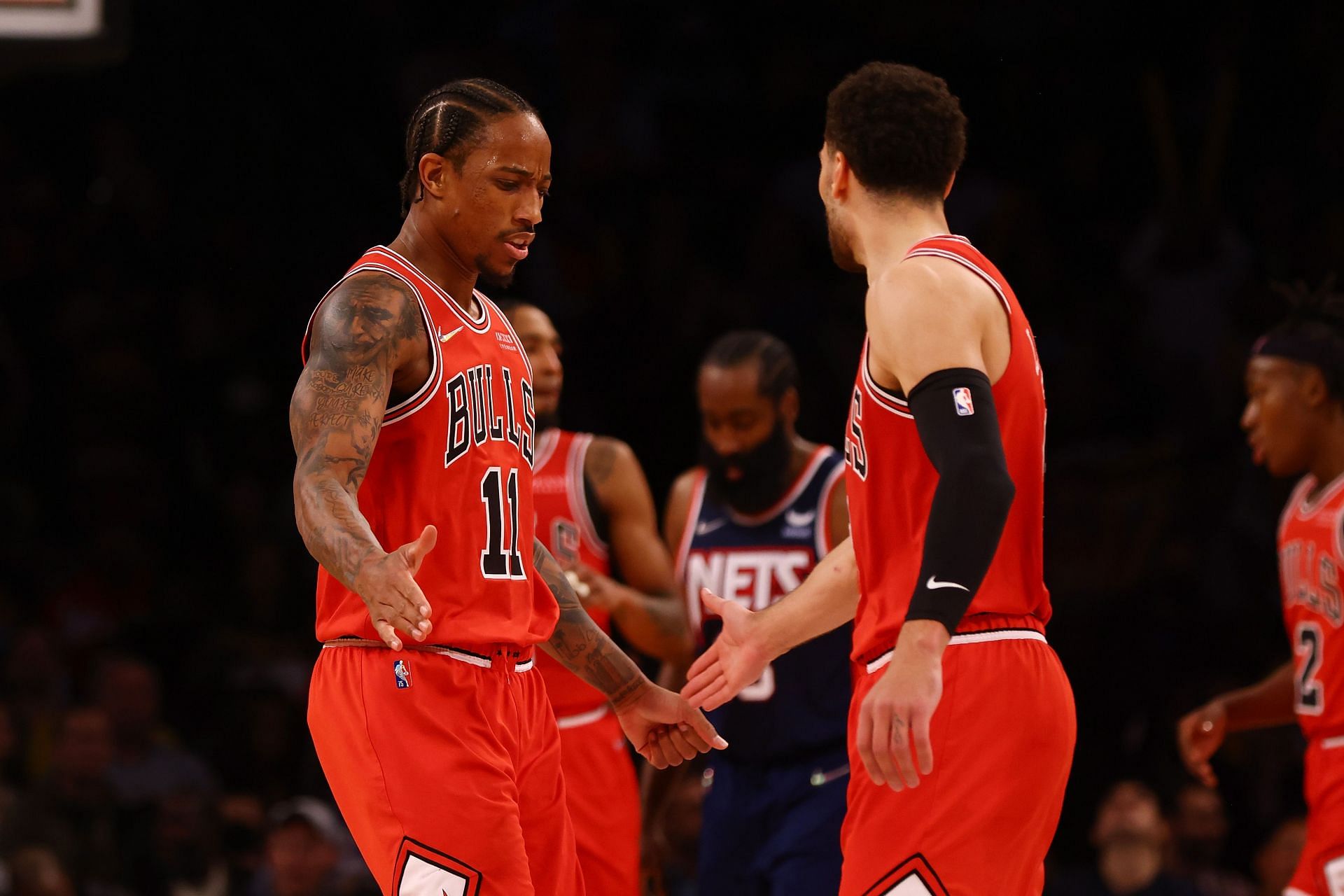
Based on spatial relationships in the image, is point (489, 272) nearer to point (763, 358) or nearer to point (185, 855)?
point (763, 358)

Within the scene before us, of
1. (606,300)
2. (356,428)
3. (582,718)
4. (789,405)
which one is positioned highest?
(606,300)

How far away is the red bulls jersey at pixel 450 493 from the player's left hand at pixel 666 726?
0.47m

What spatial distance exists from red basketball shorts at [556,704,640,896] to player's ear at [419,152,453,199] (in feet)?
6.96

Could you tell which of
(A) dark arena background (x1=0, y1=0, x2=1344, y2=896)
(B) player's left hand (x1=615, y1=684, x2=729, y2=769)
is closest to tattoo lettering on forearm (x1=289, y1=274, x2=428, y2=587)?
(B) player's left hand (x1=615, y1=684, x2=729, y2=769)

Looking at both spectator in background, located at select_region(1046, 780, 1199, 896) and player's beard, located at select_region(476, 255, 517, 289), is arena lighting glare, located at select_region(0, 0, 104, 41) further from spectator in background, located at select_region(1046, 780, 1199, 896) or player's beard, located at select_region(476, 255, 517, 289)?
spectator in background, located at select_region(1046, 780, 1199, 896)

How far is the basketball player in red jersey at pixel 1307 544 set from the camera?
16.5 feet

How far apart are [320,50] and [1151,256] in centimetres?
483

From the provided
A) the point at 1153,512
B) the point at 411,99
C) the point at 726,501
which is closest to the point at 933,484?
the point at 726,501

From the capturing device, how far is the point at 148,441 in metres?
8.62

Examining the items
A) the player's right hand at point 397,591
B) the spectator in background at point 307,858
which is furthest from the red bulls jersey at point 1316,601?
the spectator in background at point 307,858

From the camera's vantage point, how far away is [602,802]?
5.16 metres

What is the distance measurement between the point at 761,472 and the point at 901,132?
6.90ft

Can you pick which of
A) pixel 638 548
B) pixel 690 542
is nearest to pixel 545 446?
pixel 638 548

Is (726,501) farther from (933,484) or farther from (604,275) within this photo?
(604,275)
